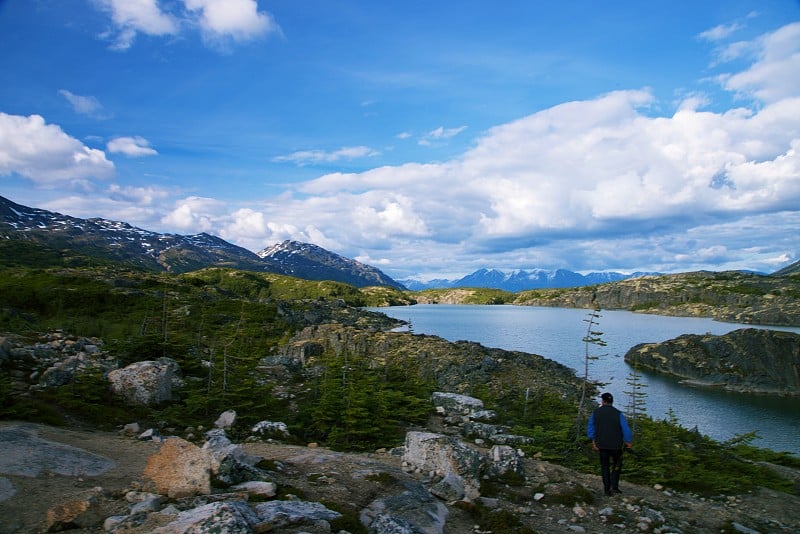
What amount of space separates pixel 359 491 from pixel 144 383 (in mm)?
12606

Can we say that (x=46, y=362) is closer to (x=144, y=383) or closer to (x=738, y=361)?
(x=144, y=383)

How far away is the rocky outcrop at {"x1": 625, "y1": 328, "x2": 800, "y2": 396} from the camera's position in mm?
63750

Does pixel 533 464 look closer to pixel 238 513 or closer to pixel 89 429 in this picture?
pixel 238 513

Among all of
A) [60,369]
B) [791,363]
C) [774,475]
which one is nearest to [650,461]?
[774,475]

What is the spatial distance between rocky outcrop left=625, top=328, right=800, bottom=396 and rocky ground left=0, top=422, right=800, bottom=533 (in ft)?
199

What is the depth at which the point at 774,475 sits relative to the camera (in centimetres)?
2045

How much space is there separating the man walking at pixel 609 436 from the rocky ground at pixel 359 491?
67 centimetres

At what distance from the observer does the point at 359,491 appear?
11422 mm

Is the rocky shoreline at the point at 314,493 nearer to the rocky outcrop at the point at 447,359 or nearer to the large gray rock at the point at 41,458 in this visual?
the large gray rock at the point at 41,458

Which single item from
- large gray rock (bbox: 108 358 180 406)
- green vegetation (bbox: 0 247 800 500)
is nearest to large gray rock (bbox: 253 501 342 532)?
green vegetation (bbox: 0 247 800 500)

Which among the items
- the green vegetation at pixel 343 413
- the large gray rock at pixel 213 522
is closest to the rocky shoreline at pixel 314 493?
the large gray rock at pixel 213 522

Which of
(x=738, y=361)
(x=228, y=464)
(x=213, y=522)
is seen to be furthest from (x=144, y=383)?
(x=738, y=361)

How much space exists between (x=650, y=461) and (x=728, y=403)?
51.0 m

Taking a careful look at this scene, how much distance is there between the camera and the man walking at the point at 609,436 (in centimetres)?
1431
